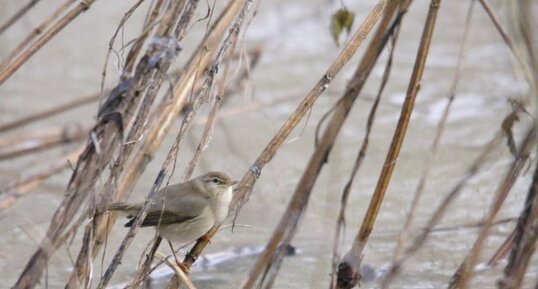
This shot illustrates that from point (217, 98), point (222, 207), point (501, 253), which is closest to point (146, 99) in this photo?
point (217, 98)

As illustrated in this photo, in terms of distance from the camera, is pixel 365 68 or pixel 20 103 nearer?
pixel 365 68

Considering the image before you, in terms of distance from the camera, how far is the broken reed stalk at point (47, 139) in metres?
4.63

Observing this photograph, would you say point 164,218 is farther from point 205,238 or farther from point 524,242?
point 524,242

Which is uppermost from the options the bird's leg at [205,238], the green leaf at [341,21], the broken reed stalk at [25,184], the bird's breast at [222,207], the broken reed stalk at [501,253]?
the green leaf at [341,21]

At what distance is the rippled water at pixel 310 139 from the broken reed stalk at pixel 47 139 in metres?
0.13

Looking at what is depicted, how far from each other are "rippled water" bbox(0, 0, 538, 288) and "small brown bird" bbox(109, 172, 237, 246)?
37 centimetres

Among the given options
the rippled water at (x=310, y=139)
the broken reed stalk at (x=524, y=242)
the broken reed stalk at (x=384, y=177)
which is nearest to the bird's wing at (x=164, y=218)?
the rippled water at (x=310, y=139)

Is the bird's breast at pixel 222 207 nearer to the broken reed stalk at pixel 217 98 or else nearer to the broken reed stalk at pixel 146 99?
the broken reed stalk at pixel 217 98

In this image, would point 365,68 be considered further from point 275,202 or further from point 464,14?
point 464,14

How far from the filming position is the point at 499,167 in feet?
15.9

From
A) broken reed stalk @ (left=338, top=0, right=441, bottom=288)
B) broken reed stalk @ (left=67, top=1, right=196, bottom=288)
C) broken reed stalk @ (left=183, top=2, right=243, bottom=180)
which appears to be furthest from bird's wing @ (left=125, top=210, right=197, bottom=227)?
broken reed stalk @ (left=338, top=0, right=441, bottom=288)

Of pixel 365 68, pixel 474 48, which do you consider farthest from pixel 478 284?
pixel 474 48

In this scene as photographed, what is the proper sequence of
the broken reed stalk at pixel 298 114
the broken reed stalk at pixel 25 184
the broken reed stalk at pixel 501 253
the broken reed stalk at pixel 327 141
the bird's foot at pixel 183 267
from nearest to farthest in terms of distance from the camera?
the broken reed stalk at pixel 327 141 < the broken reed stalk at pixel 298 114 < the bird's foot at pixel 183 267 < the broken reed stalk at pixel 501 253 < the broken reed stalk at pixel 25 184

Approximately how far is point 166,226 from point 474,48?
3699mm
